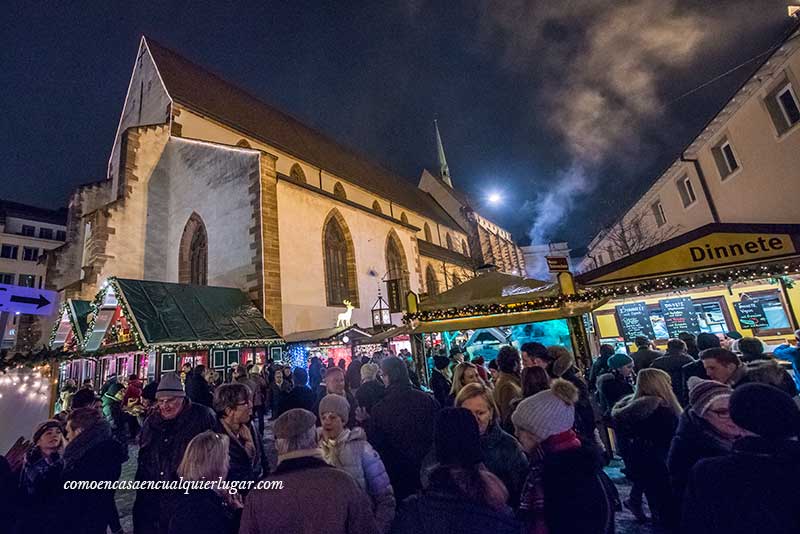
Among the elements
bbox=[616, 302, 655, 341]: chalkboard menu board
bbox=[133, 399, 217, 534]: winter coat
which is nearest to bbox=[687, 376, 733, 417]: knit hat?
bbox=[133, 399, 217, 534]: winter coat

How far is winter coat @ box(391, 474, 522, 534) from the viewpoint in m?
1.50

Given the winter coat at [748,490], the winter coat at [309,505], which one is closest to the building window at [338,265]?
the winter coat at [309,505]

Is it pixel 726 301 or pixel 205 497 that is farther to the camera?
pixel 726 301

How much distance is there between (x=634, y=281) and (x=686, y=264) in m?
0.81

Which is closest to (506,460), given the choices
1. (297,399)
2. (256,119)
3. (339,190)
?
(297,399)

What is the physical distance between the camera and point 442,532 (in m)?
1.50

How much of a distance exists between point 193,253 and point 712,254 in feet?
57.5

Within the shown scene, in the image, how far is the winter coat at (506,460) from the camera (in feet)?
8.17

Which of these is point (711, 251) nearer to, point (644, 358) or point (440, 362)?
point (644, 358)

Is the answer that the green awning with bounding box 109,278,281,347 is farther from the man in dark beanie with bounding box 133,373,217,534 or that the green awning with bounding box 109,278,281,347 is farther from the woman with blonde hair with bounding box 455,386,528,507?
the woman with blonde hair with bounding box 455,386,528,507

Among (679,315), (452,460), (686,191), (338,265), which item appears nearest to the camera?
(452,460)

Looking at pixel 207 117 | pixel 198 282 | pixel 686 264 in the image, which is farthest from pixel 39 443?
pixel 207 117

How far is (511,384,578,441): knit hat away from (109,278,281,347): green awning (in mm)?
9884

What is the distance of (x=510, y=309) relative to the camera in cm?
719
